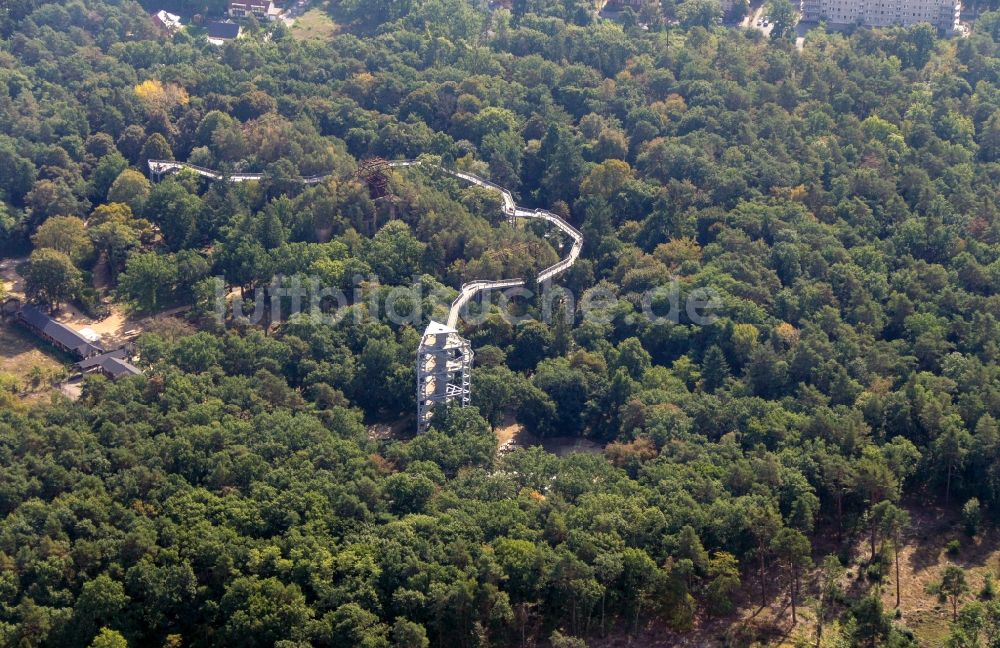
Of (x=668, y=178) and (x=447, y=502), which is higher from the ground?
(x=668, y=178)

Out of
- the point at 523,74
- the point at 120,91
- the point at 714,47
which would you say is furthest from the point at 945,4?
the point at 120,91

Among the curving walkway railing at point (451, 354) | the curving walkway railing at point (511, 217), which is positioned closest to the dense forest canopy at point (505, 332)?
the curving walkway railing at point (511, 217)

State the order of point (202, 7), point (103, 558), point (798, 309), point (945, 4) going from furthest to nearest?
point (202, 7), point (945, 4), point (798, 309), point (103, 558)

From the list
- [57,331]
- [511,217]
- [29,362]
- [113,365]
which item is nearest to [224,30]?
[511,217]

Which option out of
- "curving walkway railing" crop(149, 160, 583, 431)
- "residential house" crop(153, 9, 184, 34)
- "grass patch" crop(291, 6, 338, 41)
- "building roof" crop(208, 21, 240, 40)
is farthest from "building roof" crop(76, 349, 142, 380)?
"residential house" crop(153, 9, 184, 34)

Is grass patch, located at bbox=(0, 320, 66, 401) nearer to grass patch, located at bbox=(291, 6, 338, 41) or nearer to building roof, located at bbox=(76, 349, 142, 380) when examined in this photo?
building roof, located at bbox=(76, 349, 142, 380)

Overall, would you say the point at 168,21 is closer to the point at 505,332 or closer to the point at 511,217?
the point at 511,217

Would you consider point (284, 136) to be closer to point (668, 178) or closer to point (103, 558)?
point (668, 178)
